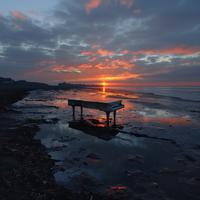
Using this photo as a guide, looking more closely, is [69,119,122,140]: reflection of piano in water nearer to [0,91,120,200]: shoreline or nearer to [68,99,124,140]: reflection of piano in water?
[68,99,124,140]: reflection of piano in water

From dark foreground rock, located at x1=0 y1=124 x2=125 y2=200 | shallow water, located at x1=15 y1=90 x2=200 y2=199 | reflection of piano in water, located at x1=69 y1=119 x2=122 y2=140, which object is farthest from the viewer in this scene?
reflection of piano in water, located at x1=69 y1=119 x2=122 y2=140

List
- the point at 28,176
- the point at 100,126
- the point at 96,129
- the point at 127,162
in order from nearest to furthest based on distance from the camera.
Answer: the point at 28,176 < the point at 127,162 < the point at 96,129 < the point at 100,126

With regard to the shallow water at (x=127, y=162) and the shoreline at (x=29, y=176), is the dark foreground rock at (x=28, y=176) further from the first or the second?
the shallow water at (x=127, y=162)

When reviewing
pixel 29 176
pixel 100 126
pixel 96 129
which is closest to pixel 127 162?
pixel 29 176

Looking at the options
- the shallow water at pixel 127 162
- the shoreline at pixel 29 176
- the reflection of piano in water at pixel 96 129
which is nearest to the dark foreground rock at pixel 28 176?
the shoreline at pixel 29 176

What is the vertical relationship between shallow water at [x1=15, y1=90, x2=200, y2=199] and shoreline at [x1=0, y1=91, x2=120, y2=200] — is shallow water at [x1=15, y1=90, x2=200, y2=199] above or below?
below

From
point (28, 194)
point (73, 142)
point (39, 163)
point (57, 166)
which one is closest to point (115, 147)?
point (73, 142)

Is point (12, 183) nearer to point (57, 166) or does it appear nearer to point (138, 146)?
point (57, 166)

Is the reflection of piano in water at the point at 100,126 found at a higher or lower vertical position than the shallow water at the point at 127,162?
higher

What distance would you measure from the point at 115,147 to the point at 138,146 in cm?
163

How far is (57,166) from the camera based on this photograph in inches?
358

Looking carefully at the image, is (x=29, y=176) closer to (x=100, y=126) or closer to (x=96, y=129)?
(x=96, y=129)

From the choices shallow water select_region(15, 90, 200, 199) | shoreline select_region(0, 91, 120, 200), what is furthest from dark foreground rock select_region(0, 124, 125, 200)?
shallow water select_region(15, 90, 200, 199)

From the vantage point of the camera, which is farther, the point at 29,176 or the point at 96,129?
the point at 96,129
